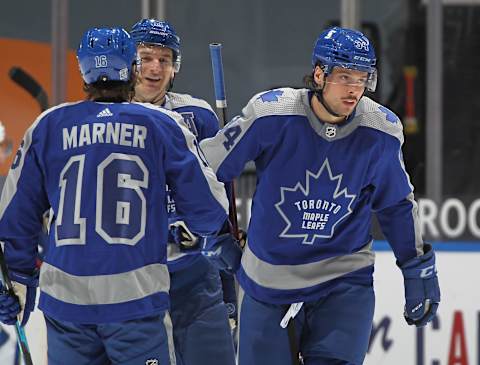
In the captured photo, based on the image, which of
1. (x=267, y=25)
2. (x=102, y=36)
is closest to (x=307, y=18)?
(x=267, y=25)

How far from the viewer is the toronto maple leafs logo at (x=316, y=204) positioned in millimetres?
2975

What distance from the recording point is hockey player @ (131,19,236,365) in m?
3.43

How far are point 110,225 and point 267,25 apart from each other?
9.54 feet

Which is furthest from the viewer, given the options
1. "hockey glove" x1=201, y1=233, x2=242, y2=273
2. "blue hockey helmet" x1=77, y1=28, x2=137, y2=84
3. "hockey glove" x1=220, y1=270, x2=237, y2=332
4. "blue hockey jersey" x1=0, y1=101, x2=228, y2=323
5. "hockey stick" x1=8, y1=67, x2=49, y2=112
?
"hockey stick" x1=8, y1=67, x2=49, y2=112

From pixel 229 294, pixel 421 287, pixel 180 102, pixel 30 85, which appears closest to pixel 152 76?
pixel 180 102

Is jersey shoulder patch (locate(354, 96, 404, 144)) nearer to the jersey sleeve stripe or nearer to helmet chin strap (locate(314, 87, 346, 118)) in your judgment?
helmet chin strap (locate(314, 87, 346, 118))

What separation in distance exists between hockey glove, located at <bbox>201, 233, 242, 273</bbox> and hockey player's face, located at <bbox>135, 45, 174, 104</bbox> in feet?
1.51

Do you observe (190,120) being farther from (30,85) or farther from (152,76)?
(30,85)

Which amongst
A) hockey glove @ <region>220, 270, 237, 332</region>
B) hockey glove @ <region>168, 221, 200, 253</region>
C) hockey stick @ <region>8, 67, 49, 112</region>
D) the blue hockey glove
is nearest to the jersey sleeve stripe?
hockey glove @ <region>168, 221, 200, 253</region>

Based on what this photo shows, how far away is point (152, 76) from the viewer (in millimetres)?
3416

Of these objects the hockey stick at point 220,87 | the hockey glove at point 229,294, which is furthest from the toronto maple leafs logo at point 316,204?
the hockey glove at point 229,294

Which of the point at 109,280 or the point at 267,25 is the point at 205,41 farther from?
the point at 109,280

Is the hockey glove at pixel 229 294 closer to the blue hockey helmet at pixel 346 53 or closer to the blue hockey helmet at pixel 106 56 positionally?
the blue hockey helmet at pixel 346 53

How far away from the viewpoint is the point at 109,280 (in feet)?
8.17
